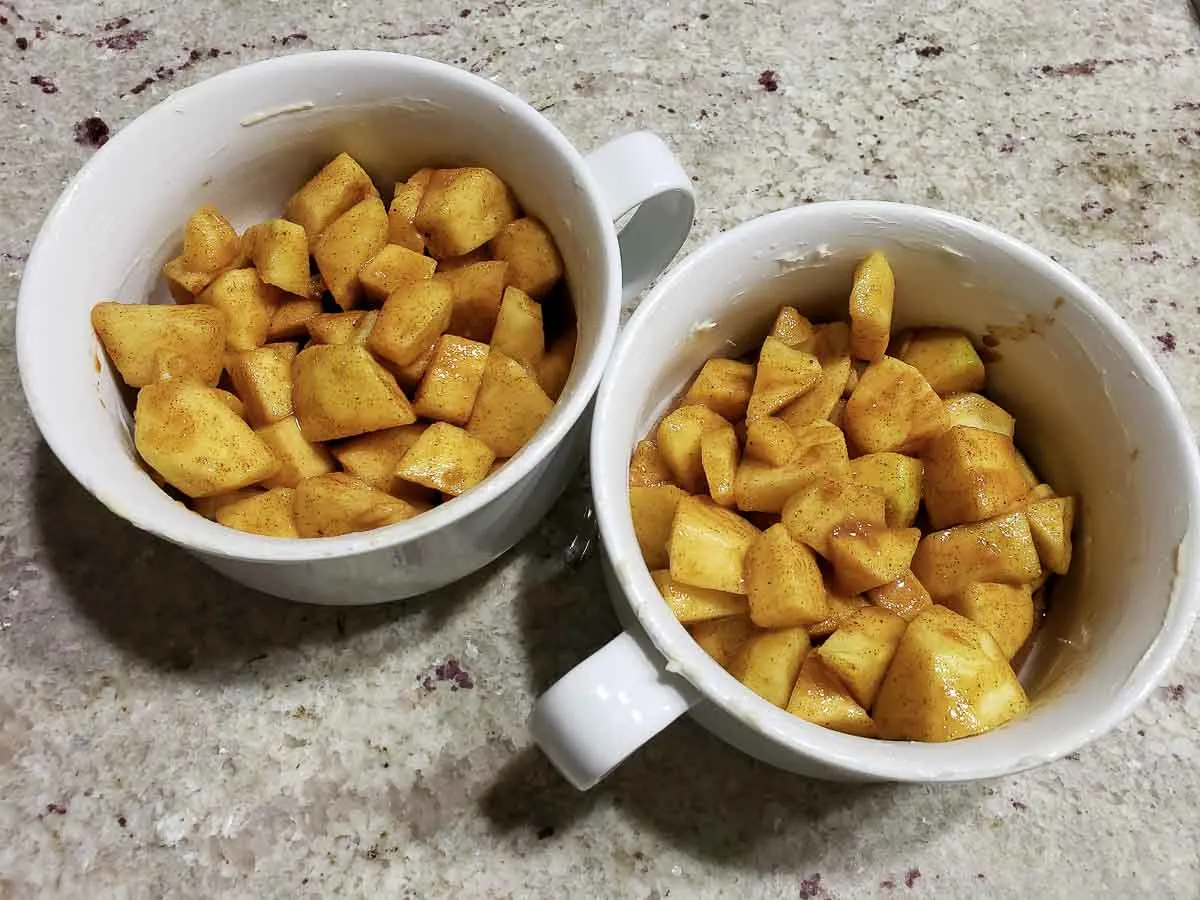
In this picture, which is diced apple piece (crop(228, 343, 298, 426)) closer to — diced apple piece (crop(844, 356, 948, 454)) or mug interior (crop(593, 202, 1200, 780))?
mug interior (crop(593, 202, 1200, 780))

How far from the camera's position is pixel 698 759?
27.9 inches

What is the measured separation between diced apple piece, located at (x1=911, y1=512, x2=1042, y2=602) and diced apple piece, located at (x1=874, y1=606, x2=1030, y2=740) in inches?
2.3

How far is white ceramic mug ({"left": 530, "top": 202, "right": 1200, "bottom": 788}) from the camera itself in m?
0.52

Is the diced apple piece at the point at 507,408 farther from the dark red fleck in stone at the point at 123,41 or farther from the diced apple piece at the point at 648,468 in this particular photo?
the dark red fleck in stone at the point at 123,41

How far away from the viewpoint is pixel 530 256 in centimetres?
71

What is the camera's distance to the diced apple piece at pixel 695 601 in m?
0.60

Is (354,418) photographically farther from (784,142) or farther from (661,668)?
(784,142)

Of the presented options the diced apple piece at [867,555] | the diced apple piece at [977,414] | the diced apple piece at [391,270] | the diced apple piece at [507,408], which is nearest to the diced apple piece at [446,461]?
the diced apple piece at [507,408]

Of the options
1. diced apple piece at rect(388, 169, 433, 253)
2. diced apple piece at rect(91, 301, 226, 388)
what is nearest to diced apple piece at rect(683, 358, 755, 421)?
diced apple piece at rect(388, 169, 433, 253)

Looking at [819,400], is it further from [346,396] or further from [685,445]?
[346,396]

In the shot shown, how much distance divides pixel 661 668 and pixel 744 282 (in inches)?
11.2

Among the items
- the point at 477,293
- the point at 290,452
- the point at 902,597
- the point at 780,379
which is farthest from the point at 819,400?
the point at 290,452

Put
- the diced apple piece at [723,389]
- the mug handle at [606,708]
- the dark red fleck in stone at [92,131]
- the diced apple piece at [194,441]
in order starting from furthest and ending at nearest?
→ the dark red fleck in stone at [92,131], the diced apple piece at [723,389], the diced apple piece at [194,441], the mug handle at [606,708]

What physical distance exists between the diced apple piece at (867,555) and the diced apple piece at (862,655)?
3 centimetres
